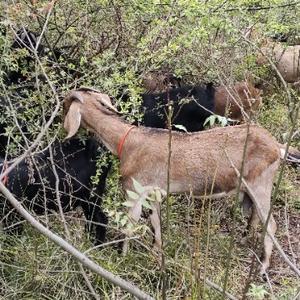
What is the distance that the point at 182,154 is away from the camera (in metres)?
5.33

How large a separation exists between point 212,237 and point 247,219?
831 millimetres

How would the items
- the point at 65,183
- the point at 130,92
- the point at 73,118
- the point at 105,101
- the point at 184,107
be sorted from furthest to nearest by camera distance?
the point at 184,107 < the point at 130,92 < the point at 105,101 < the point at 73,118 < the point at 65,183

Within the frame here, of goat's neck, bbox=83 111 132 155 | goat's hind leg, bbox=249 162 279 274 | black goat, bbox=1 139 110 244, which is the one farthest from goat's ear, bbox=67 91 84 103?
goat's hind leg, bbox=249 162 279 274

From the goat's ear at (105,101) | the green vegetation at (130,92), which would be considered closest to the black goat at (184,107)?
the green vegetation at (130,92)

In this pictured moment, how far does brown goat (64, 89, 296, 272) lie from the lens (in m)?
5.22

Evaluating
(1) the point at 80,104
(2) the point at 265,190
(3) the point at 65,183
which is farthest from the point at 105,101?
(2) the point at 265,190

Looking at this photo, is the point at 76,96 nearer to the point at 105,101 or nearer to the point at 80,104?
the point at 80,104

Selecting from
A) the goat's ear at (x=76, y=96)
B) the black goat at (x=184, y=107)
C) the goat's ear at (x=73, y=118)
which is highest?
the goat's ear at (x=76, y=96)

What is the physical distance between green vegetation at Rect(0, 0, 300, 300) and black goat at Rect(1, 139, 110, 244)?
A: 12 centimetres

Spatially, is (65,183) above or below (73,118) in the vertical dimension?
below

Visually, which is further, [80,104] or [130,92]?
[130,92]

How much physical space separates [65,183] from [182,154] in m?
0.94

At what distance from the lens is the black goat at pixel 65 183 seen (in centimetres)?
519

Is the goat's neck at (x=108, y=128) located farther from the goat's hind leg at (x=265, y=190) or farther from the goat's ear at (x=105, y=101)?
the goat's hind leg at (x=265, y=190)
